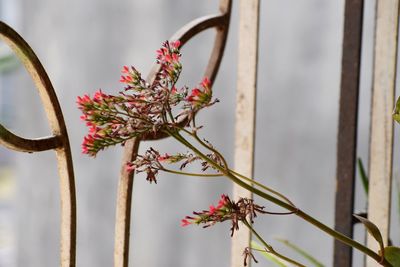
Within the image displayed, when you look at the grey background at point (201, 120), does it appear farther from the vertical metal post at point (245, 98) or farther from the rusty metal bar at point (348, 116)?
the vertical metal post at point (245, 98)

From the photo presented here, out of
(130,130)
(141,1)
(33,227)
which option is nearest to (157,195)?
(141,1)

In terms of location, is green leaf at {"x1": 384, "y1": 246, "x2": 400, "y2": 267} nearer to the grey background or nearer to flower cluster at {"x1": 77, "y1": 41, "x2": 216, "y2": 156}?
flower cluster at {"x1": 77, "y1": 41, "x2": 216, "y2": 156}

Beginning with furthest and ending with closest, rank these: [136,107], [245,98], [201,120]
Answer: [201,120], [245,98], [136,107]

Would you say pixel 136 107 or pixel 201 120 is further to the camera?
pixel 201 120

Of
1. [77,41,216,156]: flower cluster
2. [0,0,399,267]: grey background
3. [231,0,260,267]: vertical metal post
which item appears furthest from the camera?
[0,0,399,267]: grey background

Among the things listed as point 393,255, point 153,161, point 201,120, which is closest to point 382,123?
point 393,255

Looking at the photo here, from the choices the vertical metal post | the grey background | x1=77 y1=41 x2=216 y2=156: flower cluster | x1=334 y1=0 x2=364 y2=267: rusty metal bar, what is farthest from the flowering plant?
the grey background

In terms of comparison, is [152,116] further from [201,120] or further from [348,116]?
[201,120]
